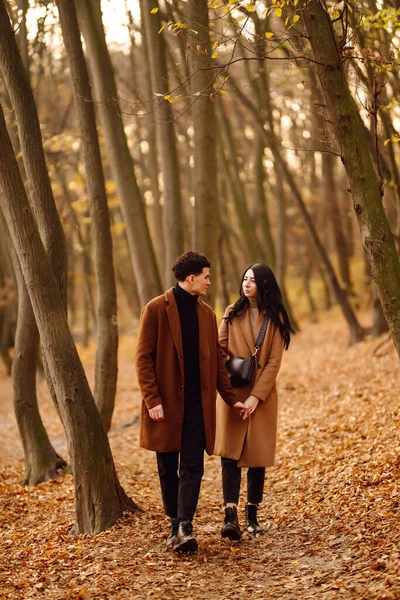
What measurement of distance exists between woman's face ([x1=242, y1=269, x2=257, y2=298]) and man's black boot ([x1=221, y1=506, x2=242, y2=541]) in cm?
178

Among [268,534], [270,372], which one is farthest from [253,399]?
[268,534]

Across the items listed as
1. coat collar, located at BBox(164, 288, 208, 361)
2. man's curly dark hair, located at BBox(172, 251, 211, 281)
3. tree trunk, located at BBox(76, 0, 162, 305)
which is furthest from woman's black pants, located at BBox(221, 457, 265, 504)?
tree trunk, located at BBox(76, 0, 162, 305)

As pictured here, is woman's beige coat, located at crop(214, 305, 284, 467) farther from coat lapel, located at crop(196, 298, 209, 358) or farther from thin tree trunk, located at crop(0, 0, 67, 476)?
thin tree trunk, located at crop(0, 0, 67, 476)

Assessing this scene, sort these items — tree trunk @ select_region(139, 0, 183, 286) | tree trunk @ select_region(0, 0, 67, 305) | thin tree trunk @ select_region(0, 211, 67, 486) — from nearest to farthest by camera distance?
tree trunk @ select_region(0, 0, 67, 305) → thin tree trunk @ select_region(0, 211, 67, 486) → tree trunk @ select_region(139, 0, 183, 286)

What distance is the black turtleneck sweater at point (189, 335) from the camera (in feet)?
17.7

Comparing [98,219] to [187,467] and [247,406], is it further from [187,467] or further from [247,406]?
[187,467]

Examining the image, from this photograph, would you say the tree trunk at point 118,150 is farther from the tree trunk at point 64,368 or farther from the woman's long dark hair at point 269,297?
the woman's long dark hair at point 269,297

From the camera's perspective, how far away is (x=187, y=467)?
5324mm

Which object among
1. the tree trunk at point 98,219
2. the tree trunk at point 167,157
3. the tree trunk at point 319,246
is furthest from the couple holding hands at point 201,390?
the tree trunk at point 319,246

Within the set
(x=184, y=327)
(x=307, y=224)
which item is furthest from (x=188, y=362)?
(x=307, y=224)

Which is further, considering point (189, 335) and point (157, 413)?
point (189, 335)

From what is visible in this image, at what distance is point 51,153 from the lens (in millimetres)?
16062

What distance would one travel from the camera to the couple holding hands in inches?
209

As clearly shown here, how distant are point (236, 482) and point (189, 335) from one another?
1.34 meters
